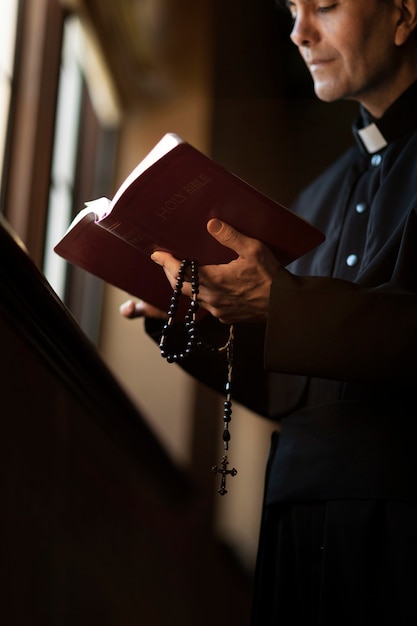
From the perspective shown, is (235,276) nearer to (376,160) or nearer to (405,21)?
(376,160)

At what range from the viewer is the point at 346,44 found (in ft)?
5.21

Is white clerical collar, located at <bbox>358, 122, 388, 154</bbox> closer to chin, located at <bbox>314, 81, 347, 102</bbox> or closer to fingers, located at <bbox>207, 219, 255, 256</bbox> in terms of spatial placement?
chin, located at <bbox>314, 81, 347, 102</bbox>

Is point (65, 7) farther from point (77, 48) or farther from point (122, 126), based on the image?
point (122, 126)

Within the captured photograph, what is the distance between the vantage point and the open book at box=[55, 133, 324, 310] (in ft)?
3.68

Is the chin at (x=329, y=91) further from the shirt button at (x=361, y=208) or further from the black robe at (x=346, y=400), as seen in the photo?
the shirt button at (x=361, y=208)

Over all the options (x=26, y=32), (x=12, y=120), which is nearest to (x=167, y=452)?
(x=12, y=120)

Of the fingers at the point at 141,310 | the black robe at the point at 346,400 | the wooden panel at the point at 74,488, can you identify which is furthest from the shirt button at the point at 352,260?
the wooden panel at the point at 74,488

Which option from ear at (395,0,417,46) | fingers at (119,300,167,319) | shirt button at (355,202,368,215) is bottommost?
fingers at (119,300,167,319)

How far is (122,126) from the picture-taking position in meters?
3.50

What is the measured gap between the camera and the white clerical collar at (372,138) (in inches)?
65.4

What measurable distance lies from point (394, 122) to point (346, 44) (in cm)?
17

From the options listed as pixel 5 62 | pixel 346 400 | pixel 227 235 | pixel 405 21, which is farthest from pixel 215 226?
pixel 5 62

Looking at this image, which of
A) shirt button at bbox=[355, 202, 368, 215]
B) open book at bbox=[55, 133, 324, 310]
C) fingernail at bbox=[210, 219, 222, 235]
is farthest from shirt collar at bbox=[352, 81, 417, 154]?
fingernail at bbox=[210, 219, 222, 235]

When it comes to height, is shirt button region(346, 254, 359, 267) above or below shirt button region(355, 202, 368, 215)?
below
